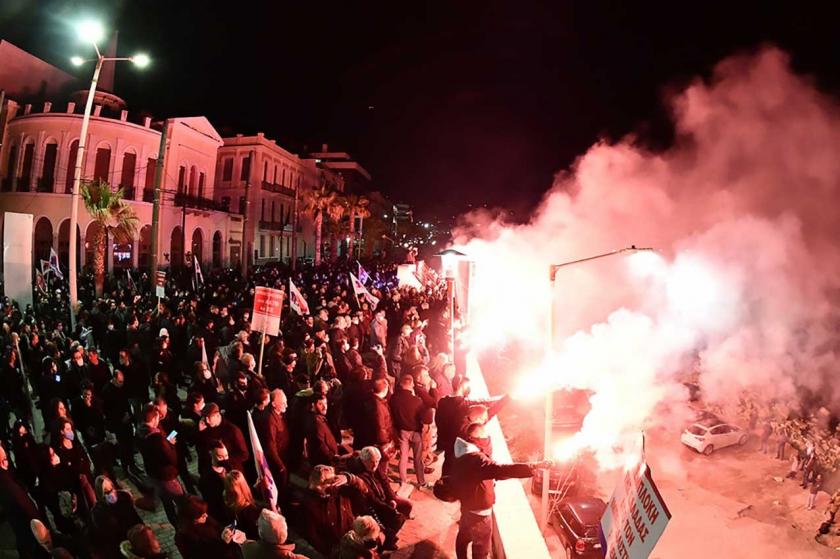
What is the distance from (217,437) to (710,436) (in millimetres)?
21173

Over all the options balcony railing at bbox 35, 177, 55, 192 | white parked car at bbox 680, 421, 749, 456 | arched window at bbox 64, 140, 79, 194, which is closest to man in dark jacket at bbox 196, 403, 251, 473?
white parked car at bbox 680, 421, 749, 456

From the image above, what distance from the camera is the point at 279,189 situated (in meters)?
49.6

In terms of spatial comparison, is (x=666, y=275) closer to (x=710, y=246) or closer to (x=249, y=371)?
(x=710, y=246)

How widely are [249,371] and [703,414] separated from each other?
22546mm

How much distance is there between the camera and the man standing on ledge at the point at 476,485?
438 centimetres

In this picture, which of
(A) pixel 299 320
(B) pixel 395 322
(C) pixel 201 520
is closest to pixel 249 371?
(C) pixel 201 520

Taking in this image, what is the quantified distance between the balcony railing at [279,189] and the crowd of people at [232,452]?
38220mm

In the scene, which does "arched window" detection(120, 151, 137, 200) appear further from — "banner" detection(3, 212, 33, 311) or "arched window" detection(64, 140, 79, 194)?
"banner" detection(3, 212, 33, 311)

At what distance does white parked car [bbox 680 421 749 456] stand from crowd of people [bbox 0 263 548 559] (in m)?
16.5

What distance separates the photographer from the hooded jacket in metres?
4.39

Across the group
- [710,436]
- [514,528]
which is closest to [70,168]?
[514,528]

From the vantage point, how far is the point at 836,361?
28.4 m

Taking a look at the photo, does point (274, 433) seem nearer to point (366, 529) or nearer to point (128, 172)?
point (366, 529)

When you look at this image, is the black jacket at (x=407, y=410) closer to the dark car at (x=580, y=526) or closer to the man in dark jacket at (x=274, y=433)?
the man in dark jacket at (x=274, y=433)
